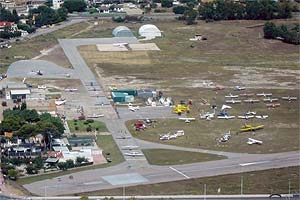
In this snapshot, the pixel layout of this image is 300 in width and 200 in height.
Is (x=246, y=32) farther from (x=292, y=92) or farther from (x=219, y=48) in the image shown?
(x=292, y=92)

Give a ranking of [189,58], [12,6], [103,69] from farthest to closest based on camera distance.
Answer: [12,6] → [189,58] → [103,69]

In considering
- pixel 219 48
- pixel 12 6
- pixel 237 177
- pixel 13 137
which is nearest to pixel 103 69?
pixel 219 48

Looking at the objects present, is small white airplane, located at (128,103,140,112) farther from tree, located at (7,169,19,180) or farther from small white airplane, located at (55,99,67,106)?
tree, located at (7,169,19,180)

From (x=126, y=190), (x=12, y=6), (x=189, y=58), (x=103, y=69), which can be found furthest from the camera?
(x=12, y=6)

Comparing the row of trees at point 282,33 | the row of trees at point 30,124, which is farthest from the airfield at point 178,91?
the row of trees at point 30,124

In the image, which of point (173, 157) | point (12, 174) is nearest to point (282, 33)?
point (173, 157)

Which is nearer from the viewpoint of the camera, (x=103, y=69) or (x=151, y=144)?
(x=151, y=144)

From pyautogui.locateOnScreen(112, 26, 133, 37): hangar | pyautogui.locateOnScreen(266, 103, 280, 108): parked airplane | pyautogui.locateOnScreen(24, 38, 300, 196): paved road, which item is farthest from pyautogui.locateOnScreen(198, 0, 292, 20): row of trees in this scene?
pyautogui.locateOnScreen(24, 38, 300, 196): paved road
